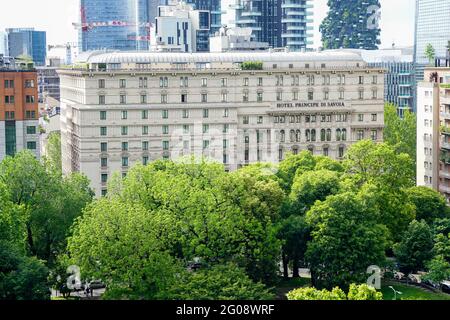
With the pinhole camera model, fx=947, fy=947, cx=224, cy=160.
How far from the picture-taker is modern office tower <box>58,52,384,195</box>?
22.1 metres

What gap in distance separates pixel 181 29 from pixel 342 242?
21.1 m

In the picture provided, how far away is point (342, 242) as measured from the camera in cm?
1398

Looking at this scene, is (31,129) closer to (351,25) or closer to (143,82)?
(143,82)

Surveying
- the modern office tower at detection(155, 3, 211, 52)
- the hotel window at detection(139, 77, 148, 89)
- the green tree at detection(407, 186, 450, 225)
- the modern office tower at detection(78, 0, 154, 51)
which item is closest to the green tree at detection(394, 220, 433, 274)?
the green tree at detection(407, 186, 450, 225)

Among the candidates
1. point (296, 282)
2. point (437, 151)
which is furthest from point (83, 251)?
point (437, 151)

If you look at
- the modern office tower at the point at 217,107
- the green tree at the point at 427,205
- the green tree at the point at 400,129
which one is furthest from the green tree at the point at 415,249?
the green tree at the point at 400,129

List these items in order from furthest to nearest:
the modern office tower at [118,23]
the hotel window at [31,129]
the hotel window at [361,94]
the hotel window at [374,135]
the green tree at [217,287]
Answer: the modern office tower at [118,23] < the hotel window at [374,135] < the hotel window at [361,94] < the hotel window at [31,129] < the green tree at [217,287]

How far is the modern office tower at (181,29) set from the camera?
31969mm

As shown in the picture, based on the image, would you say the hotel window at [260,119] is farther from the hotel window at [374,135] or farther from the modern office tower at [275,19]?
the modern office tower at [275,19]

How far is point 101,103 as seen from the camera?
22188 mm

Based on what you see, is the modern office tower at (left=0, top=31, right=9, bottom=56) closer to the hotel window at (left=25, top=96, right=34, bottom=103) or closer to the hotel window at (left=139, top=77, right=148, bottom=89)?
the hotel window at (left=25, top=96, right=34, bottom=103)

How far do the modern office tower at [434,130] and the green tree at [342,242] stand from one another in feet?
25.5

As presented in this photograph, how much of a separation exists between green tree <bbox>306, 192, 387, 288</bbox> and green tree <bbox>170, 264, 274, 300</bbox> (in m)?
2.36
